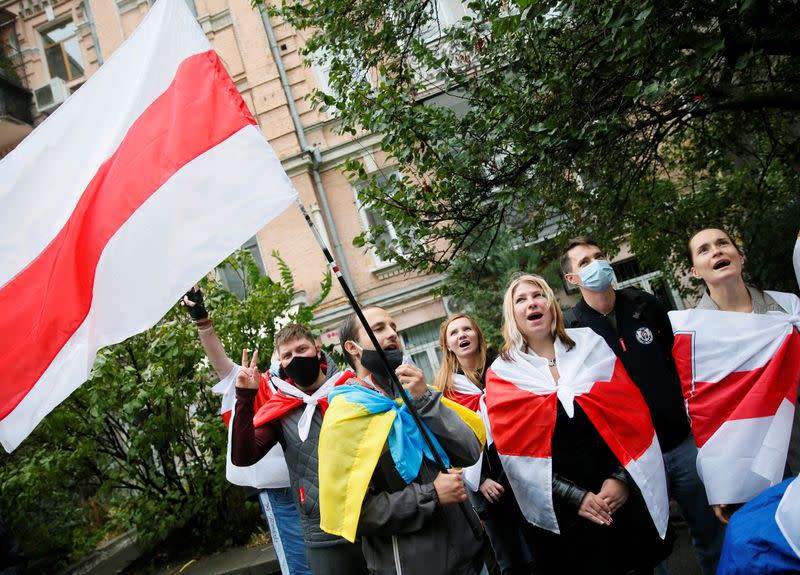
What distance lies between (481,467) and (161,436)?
4259 millimetres

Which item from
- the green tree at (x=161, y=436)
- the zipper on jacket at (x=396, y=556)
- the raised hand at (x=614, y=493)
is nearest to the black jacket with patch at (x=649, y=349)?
the raised hand at (x=614, y=493)

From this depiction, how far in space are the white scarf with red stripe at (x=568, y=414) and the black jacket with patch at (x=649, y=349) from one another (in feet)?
1.36

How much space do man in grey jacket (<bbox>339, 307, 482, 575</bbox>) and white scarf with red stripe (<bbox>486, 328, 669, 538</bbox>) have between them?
1.32 feet

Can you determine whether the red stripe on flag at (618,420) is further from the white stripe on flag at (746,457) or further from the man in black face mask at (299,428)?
the man in black face mask at (299,428)

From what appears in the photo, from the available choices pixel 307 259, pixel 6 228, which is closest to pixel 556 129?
pixel 6 228

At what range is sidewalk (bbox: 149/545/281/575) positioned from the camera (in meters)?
5.98

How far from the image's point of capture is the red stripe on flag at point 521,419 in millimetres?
2861

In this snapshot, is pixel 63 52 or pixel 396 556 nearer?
pixel 396 556

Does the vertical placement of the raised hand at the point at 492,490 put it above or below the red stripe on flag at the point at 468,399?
below

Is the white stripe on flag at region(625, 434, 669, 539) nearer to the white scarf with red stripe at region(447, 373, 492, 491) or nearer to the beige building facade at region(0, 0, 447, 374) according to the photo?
the white scarf with red stripe at region(447, 373, 492, 491)

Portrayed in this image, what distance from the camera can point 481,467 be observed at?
12.0 feet

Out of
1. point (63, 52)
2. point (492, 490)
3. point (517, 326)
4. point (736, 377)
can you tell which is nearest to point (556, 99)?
point (517, 326)

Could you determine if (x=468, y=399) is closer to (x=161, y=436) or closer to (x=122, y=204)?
(x=122, y=204)

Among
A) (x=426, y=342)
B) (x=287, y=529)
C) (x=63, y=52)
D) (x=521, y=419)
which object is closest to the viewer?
(x=521, y=419)
